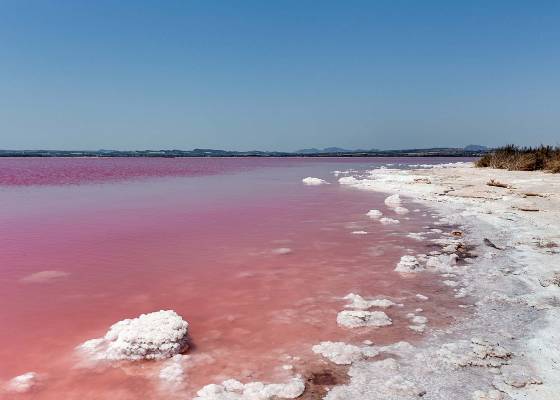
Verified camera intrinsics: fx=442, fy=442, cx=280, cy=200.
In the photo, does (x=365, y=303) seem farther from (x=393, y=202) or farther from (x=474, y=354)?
(x=393, y=202)

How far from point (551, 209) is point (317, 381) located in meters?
9.65

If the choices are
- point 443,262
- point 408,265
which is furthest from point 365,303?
point 443,262

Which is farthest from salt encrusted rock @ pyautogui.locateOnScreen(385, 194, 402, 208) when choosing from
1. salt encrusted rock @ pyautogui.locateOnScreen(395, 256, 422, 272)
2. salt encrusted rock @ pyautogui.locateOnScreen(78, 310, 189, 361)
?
salt encrusted rock @ pyautogui.locateOnScreen(78, 310, 189, 361)

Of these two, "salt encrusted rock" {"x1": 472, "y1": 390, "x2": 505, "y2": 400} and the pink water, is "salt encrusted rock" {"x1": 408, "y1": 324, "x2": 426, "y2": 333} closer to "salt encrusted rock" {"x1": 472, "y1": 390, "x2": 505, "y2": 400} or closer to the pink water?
the pink water

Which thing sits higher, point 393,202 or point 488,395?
point 393,202

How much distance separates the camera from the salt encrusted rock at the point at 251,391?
3.01m

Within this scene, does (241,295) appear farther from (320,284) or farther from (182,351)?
(182,351)

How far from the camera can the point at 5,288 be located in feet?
17.8

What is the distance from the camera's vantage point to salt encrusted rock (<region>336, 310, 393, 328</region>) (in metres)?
4.25

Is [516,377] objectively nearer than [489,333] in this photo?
Yes

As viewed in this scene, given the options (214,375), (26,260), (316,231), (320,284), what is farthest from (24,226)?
(214,375)

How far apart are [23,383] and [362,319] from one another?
292cm

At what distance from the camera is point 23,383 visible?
3254mm

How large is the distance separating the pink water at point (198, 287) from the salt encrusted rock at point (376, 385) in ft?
1.27
